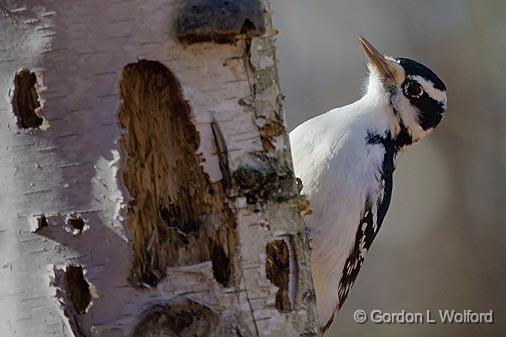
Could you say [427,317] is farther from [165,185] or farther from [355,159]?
[165,185]

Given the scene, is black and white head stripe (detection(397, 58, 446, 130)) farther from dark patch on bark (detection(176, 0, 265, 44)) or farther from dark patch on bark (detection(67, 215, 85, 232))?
dark patch on bark (detection(67, 215, 85, 232))

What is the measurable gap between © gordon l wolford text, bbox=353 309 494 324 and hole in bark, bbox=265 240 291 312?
393cm

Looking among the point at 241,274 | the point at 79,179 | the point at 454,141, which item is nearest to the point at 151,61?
the point at 79,179

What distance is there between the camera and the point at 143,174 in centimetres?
189

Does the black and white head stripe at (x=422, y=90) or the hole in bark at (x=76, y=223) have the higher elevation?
the black and white head stripe at (x=422, y=90)

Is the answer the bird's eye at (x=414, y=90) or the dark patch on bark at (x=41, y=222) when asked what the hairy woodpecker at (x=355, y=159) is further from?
the dark patch on bark at (x=41, y=222)

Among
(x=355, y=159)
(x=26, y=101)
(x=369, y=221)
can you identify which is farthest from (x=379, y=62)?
(x=26, y=101)

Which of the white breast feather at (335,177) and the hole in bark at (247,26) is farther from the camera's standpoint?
the white breast feather at (335,177)

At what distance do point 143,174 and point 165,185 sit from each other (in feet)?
0.18

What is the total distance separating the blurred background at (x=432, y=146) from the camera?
19.1 feet

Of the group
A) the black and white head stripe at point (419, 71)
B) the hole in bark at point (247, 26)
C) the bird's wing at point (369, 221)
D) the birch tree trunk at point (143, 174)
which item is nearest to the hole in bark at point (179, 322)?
the birch tree trunk at point (143, 174)

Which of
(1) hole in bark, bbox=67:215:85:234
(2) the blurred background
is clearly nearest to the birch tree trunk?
(1) hole in bark, bbox=67:215:85:234

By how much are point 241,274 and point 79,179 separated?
33 centimetres

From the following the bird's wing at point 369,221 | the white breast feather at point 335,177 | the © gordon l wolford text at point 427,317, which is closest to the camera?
the white breast feather at point 335,177
